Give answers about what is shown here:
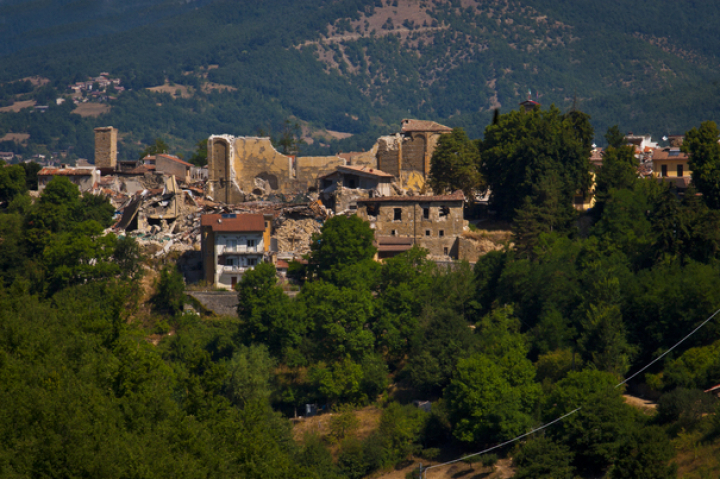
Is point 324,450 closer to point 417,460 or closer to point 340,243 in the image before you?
point 417,460

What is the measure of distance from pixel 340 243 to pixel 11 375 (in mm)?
27518

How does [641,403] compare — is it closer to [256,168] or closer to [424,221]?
[424,221]

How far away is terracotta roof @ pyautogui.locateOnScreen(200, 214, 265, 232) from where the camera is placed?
63.2 metres

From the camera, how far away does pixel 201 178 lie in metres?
84.3

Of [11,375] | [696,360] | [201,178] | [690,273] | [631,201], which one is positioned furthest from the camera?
[201,178]

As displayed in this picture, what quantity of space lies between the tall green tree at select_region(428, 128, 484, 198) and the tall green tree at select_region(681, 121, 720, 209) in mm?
13390

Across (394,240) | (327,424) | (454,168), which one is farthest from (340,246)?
(327,424)

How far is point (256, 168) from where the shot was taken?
7469 cm

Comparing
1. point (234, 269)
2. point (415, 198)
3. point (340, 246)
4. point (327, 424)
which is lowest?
point (327, 424)

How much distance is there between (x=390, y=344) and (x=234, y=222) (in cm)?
1363

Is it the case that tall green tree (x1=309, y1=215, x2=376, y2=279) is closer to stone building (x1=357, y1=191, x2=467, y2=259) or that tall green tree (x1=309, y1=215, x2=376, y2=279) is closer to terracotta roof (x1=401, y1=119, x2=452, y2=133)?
stone building (x1=357, y1=191, x2=467, y2=259)

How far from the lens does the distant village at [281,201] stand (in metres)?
64.1

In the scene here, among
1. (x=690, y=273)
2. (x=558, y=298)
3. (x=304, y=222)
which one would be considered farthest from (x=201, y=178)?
(x=690, y=273)

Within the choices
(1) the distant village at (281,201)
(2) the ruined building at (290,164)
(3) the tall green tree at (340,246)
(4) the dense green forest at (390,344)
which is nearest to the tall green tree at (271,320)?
(4) the dense green forest at (390,344)
